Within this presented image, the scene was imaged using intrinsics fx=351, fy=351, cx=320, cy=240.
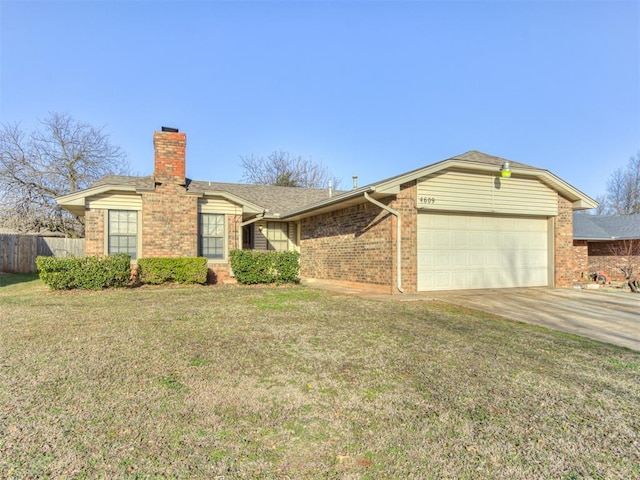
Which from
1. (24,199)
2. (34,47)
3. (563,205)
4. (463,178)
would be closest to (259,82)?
(34,47)

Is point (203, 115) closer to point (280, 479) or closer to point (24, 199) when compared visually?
point (24, 199)

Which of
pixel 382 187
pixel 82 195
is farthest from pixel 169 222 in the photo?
pixel 382 187

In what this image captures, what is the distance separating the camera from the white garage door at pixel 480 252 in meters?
→ 9.89

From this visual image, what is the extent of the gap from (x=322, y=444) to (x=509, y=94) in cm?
1689

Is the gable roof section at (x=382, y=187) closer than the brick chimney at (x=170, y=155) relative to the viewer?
Yes

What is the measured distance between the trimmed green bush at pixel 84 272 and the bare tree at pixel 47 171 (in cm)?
1550

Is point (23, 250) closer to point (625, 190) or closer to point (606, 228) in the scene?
point (606, 228)

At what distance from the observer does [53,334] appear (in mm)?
4805

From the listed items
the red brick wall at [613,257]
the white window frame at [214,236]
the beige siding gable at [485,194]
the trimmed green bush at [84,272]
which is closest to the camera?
the trimmed green bush at [84,272]

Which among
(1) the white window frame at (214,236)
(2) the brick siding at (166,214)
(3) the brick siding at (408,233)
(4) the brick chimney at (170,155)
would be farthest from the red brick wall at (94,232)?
(3) the brick siding at (408,233)

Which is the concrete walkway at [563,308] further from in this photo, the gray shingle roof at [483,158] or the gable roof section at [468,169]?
the gray shingle roof at [483,158]

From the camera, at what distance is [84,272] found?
9.25 meters

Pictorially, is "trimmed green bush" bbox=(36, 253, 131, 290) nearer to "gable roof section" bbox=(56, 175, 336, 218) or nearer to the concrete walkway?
"gable roof section" bbox=(56, 175, 336, 218)

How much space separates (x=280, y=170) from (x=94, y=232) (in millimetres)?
23167
